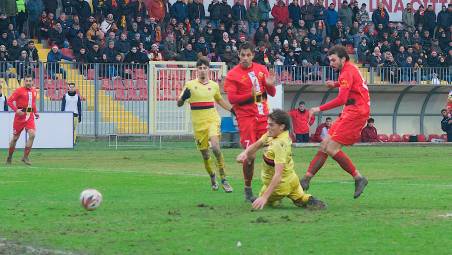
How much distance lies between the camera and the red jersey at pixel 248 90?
1608 cm

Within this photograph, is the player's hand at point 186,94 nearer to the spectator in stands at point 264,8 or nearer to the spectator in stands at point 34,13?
the spectator in stands at point 34,13

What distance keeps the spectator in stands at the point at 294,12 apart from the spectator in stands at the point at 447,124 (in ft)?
28.9

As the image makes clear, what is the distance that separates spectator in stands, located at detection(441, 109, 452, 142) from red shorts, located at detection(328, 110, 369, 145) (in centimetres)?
2480

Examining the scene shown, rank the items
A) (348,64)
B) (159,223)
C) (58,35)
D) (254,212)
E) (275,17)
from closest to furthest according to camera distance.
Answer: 1. (159,223)
2. (254,212)
3. (348,64)
4. (58,35)
5. (275,17)

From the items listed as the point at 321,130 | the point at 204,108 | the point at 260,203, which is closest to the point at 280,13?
the point at 321,130

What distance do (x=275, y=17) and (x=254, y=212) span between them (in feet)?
109

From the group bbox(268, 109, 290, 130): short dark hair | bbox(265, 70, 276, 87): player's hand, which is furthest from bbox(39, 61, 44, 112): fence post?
bbox(268, 109, 290, 130): short dark hair

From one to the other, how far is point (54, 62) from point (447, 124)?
13.6 m

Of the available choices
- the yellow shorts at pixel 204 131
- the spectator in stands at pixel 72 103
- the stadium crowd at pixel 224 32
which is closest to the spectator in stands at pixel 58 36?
the stadium crowd at pixel 224 32

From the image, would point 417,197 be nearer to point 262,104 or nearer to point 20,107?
point 262,104

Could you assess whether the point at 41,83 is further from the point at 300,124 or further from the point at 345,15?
the point at 345,15

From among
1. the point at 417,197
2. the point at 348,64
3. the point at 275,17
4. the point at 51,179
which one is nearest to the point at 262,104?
the point at 348,64

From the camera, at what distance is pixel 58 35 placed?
132 feet

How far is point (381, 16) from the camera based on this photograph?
48438mm
